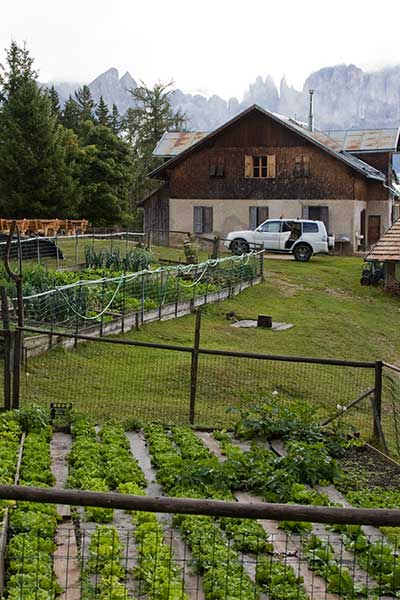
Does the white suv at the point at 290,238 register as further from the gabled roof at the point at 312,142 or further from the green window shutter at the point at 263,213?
the green window shutter at the point at 263,213

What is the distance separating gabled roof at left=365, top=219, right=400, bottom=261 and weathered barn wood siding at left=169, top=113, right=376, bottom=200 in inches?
393

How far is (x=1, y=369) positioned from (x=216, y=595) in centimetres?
905

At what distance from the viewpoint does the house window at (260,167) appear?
4275 centimetres

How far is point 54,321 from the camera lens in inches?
705

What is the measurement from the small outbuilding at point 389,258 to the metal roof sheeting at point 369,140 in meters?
15.3

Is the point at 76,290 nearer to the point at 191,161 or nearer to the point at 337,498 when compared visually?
the point at 337,498

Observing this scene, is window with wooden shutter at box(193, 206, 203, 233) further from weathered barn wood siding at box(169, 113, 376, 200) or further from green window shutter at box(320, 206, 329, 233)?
green window shutter at box(320, 206, 329, 233)

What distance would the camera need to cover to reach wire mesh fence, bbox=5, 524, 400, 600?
20.8ft

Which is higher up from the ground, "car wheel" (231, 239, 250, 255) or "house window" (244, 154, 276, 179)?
"house window" (244, 154, 276, 179)

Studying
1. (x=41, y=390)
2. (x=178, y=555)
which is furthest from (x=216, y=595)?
(x=41, y=390)

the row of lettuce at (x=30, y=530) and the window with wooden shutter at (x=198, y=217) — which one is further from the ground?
the window with wooden shutter at (x=198, y=217)

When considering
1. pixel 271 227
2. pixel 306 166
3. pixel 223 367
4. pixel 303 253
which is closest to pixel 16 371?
pixel 223 367

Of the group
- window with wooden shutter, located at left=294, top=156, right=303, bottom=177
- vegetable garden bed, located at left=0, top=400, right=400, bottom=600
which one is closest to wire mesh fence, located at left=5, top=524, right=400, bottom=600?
vegetable garden bed, located at left=0, top=400, right=400, bottom=600

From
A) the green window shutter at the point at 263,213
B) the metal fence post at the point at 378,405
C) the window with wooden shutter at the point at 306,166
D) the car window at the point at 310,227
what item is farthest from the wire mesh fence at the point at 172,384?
the green window shutter at the point at 263,213
